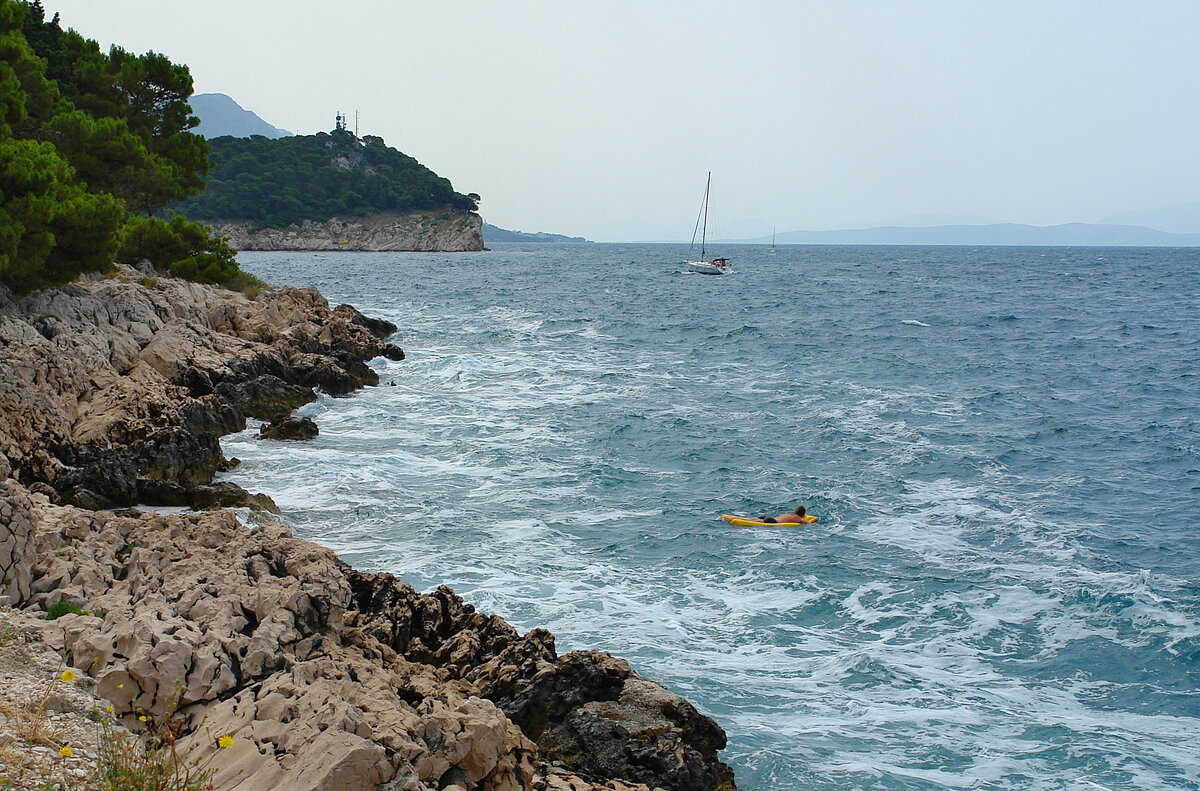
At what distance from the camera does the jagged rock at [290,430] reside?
22.5m

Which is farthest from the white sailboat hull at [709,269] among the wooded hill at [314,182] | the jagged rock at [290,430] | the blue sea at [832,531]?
the jagged rock at [290,430]

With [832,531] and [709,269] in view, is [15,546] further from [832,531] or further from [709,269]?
[709,269]

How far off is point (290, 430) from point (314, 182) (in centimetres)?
13207

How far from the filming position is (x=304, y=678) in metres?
8.12

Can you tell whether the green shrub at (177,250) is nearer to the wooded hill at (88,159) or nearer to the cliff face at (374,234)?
the wooded hill at (88,159)

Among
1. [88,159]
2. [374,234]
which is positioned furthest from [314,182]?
[88,159]

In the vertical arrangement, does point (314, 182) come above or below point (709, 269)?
above

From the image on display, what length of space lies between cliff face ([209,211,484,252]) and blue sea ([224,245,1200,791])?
103 m

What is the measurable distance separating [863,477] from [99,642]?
17.0m

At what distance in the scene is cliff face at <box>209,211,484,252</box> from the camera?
133250mm

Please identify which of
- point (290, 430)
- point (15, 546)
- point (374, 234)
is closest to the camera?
point (15, 546)

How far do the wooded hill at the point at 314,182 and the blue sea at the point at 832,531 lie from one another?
106 meters

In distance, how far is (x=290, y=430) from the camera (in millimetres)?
22641

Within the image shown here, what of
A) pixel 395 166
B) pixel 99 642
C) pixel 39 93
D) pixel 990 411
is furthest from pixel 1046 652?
pixel 395 166
